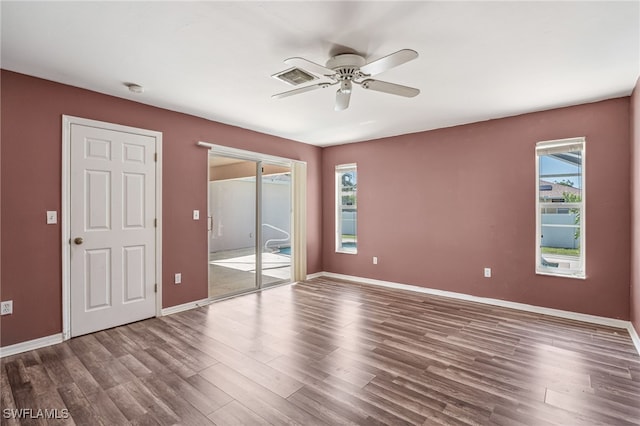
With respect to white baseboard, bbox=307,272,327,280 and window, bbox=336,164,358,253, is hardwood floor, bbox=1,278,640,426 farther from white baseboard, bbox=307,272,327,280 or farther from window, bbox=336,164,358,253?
window, bbox=336,164,358,253

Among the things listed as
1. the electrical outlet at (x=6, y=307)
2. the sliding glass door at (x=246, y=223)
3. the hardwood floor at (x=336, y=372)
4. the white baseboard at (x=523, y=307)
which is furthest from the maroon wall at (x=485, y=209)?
the electrical outlet at (x=6, y=307)

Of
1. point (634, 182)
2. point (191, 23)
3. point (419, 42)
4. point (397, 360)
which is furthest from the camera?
point (634, 182)

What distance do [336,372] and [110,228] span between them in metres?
2.82

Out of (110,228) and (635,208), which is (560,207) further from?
(110,228)

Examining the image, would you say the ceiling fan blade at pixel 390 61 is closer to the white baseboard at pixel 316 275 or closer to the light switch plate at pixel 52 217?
the light switch plate at pixel 52 217

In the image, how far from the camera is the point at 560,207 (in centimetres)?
386

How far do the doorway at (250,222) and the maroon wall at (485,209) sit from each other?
0.85 metres

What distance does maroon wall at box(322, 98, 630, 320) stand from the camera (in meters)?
3.50

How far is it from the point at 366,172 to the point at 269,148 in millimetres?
1735

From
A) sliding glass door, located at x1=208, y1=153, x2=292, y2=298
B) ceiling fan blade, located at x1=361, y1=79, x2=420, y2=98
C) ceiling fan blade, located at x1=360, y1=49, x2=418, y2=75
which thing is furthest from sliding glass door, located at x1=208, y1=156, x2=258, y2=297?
ceiling fan blade, located at x1=360, y1=49, x2=418, y2=75

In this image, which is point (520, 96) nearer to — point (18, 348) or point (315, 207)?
point (315, 207)

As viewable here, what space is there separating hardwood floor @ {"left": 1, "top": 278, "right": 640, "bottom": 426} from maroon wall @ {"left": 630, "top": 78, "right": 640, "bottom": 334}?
35cm

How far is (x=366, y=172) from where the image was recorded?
5594 millimetres

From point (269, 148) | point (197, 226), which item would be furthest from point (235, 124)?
point (197, 226)
